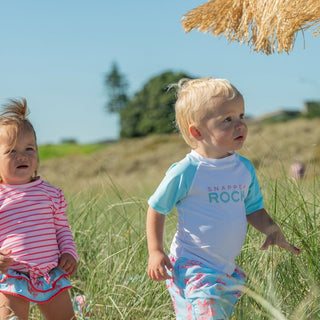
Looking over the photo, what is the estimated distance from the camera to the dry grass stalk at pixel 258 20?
144 inches

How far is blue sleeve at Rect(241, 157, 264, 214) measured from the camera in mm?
2553

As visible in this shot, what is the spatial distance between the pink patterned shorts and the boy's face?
1.68 feet

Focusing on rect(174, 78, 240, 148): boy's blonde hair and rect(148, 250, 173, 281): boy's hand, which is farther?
rect(174, 78, 240, 148): boy's blonde hair

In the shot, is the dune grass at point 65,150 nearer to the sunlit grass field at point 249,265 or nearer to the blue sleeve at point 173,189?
the sunlit grass field at point 249,265

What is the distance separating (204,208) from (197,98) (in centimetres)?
47

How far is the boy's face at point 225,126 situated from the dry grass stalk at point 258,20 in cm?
153

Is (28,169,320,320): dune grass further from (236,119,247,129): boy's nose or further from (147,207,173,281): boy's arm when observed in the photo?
(236,119,247,129): boy's nose

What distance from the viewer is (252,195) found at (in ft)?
8.43

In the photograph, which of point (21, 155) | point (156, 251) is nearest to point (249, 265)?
point (156, 251)

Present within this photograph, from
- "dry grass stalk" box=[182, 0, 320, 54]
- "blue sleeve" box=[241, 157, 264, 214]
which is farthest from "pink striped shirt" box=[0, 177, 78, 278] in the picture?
"dry grass stalk" box=[182, 0, 320, 54]

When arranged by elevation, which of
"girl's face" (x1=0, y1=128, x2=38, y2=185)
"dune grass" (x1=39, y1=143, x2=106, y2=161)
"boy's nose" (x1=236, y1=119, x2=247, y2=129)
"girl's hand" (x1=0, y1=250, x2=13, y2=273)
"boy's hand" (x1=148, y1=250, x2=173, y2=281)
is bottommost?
"dune grass" (x1=39, y1=143, x2=106, y2=161)

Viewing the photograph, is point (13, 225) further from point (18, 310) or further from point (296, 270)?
point (296, 270)

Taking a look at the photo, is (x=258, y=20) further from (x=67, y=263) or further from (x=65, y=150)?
(x=65, y=150)

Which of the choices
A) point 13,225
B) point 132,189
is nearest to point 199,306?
point 13,225
